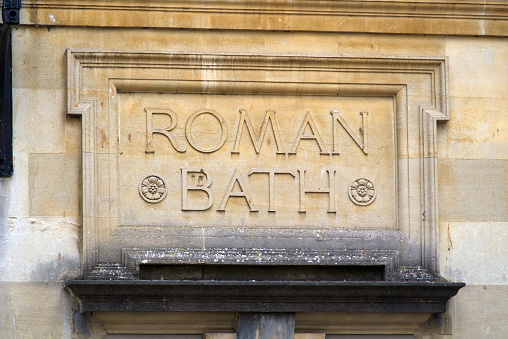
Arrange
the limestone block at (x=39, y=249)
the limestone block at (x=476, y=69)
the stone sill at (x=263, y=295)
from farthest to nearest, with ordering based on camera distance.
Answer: the limestone block at (x=476, y=69), the limestone block at (x=39, y=249), the stone sill at (x=263, y=295)

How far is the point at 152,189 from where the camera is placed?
303 inches

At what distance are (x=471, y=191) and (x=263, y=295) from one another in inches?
84.0

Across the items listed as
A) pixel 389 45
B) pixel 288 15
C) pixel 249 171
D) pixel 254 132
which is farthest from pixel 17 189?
pixel 389 45

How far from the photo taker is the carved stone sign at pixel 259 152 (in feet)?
25.1

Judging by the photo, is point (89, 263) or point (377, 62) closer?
point (89, 263)

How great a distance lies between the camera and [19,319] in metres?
7.39

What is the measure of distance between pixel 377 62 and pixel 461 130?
3.24 feet

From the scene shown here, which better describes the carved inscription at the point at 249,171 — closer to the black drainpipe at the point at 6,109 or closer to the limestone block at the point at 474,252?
the limestone block at the point at 474,252

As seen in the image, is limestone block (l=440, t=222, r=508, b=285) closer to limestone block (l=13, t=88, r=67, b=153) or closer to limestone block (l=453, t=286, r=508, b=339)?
limestone block (l=453, t=286, r=508, b=339)

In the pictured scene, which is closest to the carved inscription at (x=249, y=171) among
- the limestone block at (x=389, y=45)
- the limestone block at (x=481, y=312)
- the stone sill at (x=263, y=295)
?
the limestone block at (x=389, y=45)

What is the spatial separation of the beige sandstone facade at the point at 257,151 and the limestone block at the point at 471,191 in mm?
13

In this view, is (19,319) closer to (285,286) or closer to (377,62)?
(285,286)

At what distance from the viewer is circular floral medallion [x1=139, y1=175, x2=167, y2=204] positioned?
7.69 m

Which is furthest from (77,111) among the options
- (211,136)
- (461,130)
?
(461,130)
